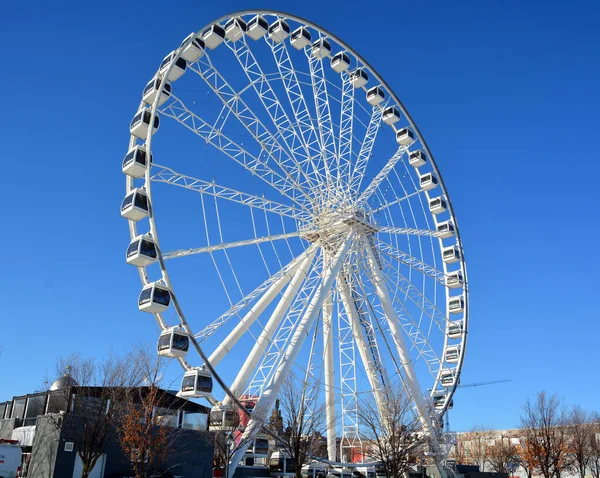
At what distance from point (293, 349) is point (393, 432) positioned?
32.0ft

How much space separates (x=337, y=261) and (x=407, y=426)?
38.9 ft

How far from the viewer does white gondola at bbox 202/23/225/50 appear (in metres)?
31.1

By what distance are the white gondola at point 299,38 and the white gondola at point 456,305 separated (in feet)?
64.3

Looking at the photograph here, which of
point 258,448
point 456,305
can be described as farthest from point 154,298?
point 456,305

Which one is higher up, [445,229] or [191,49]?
[191,49]

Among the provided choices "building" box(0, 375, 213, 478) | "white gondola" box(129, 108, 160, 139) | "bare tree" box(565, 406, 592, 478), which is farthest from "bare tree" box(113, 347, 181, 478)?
"bare tree" box(565, 406, 592, 478)

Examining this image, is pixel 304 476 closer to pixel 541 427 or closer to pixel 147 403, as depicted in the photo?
pixel 147 403

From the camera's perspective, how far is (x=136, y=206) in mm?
26109

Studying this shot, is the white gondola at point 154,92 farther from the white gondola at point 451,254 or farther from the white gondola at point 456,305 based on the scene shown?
the white gondola at point 456,305

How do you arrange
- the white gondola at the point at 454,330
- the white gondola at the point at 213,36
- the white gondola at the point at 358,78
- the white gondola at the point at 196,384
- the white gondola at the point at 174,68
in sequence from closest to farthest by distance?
the white gondola at the point at 196,384 → the white gondola at the point at 174,68 → the white gondola at the point at 213,36 → the white gondola at the point at 358,78 → the white gondola at the point at 454,330

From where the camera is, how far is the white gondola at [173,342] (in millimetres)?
25016

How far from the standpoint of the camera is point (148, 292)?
82.9 feet

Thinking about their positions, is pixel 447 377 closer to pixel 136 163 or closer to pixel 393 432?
pixel 393 432

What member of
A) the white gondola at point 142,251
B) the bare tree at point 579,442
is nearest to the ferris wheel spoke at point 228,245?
the white gondola at point 142,251
